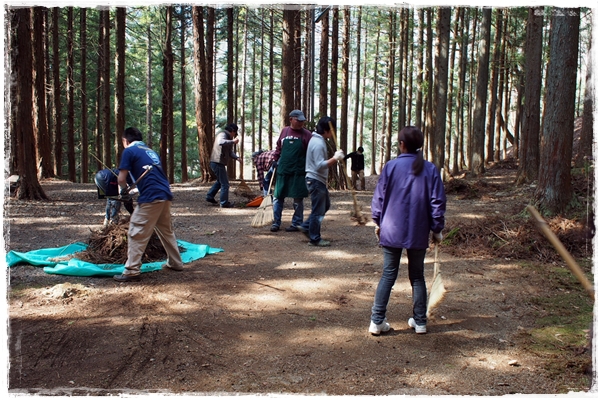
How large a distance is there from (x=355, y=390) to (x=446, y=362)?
93 cm

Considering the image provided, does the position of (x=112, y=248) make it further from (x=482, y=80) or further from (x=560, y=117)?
(x=482, y=80)

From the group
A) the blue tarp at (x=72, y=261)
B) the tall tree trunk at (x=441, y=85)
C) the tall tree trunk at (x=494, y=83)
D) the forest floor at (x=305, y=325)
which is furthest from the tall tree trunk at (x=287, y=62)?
the tall tree trunk at (x=494, y=83)

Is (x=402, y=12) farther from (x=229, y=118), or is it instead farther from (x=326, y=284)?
(x=326, y=284)

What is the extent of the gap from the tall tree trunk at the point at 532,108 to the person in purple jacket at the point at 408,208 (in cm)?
1206

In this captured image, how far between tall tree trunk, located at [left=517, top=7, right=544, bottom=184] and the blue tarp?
11.2 m

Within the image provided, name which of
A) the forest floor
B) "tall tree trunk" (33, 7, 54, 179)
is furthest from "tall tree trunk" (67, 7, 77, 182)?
the forest floor

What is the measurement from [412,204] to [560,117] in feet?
21.9

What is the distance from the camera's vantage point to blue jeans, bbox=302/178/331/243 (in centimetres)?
807

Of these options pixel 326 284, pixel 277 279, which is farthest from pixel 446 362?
pixel 277 279

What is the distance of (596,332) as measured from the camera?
136 inches

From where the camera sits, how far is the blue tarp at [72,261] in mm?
6430

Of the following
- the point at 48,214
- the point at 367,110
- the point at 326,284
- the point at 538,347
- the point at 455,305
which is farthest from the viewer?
the point at 367,110

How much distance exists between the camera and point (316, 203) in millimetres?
8164

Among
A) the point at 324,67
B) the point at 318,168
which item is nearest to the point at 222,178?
the point at 318,168
